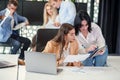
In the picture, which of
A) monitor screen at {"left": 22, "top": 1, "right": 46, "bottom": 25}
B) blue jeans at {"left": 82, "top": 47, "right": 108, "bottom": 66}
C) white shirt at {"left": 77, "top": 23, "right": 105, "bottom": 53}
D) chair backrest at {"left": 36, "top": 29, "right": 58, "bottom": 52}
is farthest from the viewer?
monitor screen at {"left": 22, "top": 1, "right": 46, "bottom": 25}

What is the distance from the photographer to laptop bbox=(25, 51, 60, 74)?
2191 millimetres

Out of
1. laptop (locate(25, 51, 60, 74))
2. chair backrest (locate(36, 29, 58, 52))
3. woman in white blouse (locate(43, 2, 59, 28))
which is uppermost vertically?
woman in white blouse (locate(43, 2, 59, 28))

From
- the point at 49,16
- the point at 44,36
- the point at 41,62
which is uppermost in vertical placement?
the point at 49,16

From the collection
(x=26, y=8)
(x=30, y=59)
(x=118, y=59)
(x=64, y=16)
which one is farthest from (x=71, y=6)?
(x=30, y=59)

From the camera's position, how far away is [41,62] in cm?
222

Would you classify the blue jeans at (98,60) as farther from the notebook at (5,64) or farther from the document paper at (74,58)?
the notebook at (5,64)

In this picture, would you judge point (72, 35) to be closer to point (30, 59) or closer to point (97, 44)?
point (97, 44)

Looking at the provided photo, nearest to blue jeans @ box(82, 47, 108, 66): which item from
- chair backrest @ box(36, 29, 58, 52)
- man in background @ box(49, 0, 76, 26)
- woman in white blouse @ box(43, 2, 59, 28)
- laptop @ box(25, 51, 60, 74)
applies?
chair backrest @ box(36, 29, 58, 52)

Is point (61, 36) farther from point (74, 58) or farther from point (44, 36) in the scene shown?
point (74, 58)

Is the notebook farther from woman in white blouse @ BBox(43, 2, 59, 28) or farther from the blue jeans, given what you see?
woman in white blouse @ BBox(43, 2, 59, 28)

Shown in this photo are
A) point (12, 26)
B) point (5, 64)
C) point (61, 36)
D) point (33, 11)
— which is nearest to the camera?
point (5, 64)

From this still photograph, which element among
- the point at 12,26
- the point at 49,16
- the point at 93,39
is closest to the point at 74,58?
the point at 93,39

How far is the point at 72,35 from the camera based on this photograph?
2900 millimetres

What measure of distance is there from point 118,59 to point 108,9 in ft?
8.52
